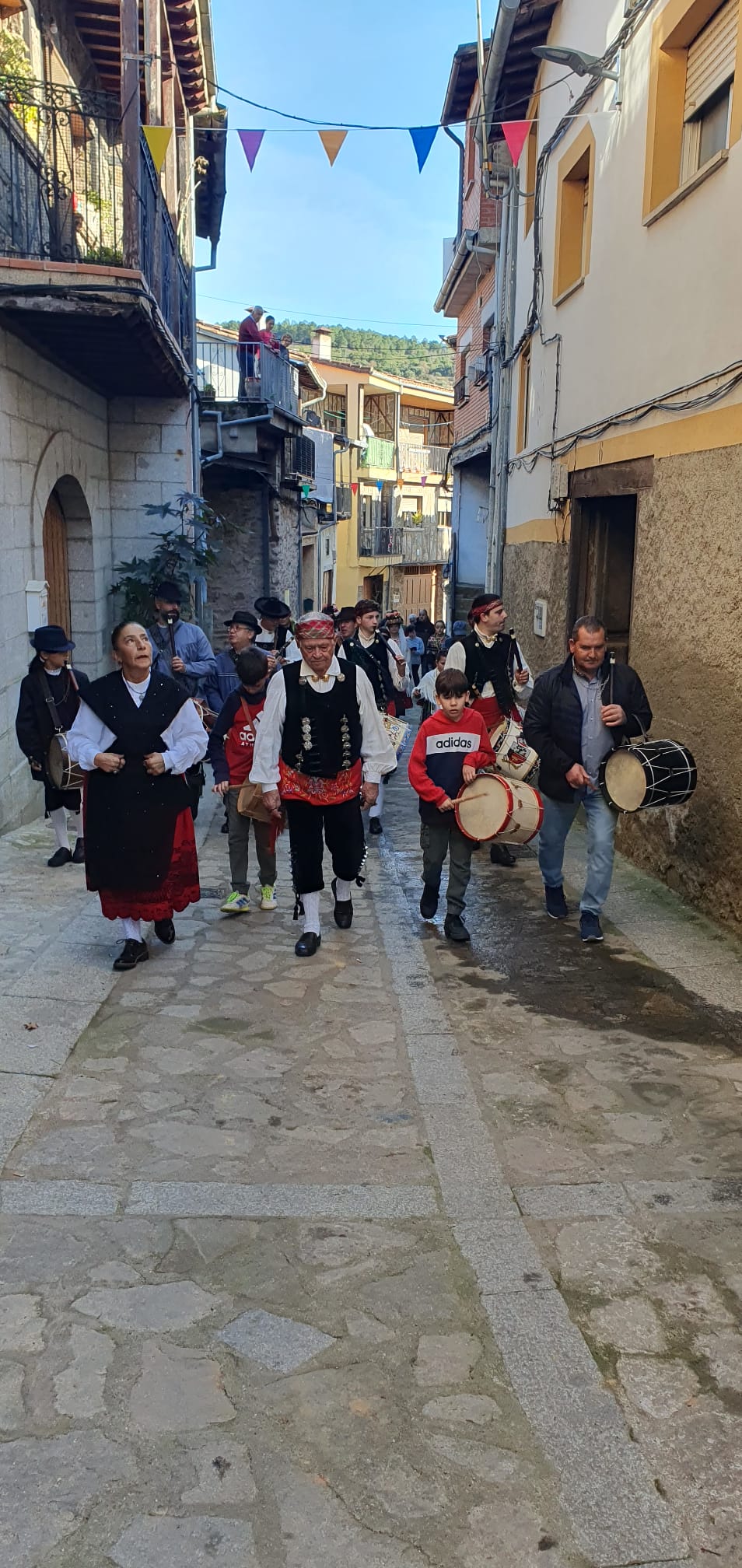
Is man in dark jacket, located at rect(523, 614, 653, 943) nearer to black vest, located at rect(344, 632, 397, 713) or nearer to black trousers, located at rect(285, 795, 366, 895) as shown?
black trousers, located at rect(285, 795, 366, 895)

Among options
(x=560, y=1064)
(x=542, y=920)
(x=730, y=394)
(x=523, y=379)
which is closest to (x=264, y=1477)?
(x=560, y=1064)

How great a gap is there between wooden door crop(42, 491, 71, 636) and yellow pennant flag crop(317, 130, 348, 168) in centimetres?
391

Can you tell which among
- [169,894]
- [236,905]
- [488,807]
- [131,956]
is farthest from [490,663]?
[131,956]

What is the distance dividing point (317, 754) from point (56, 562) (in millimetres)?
6297

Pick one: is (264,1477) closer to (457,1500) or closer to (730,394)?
(457,1500)

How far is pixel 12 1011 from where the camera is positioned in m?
5.00

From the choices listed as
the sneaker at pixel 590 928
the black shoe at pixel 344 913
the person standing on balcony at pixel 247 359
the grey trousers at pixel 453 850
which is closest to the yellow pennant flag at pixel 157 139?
the grey trousers at pixel 453 850

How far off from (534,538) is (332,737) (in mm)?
6673

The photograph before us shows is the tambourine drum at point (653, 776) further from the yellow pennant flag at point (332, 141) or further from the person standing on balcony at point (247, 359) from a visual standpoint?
the person standing on balcony at point (247, 359)

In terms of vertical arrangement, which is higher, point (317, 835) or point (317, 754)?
point (317, 754)

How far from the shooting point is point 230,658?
337 inches

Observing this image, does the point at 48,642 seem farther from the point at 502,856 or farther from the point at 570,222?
the point at 570,222

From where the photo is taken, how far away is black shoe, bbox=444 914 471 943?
636cm

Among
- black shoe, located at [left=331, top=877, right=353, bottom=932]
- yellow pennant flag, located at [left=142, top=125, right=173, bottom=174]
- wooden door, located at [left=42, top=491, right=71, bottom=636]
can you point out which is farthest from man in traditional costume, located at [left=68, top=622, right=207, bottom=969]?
wooden door, located at [left=42, top=491, right=71, bottom=636]
